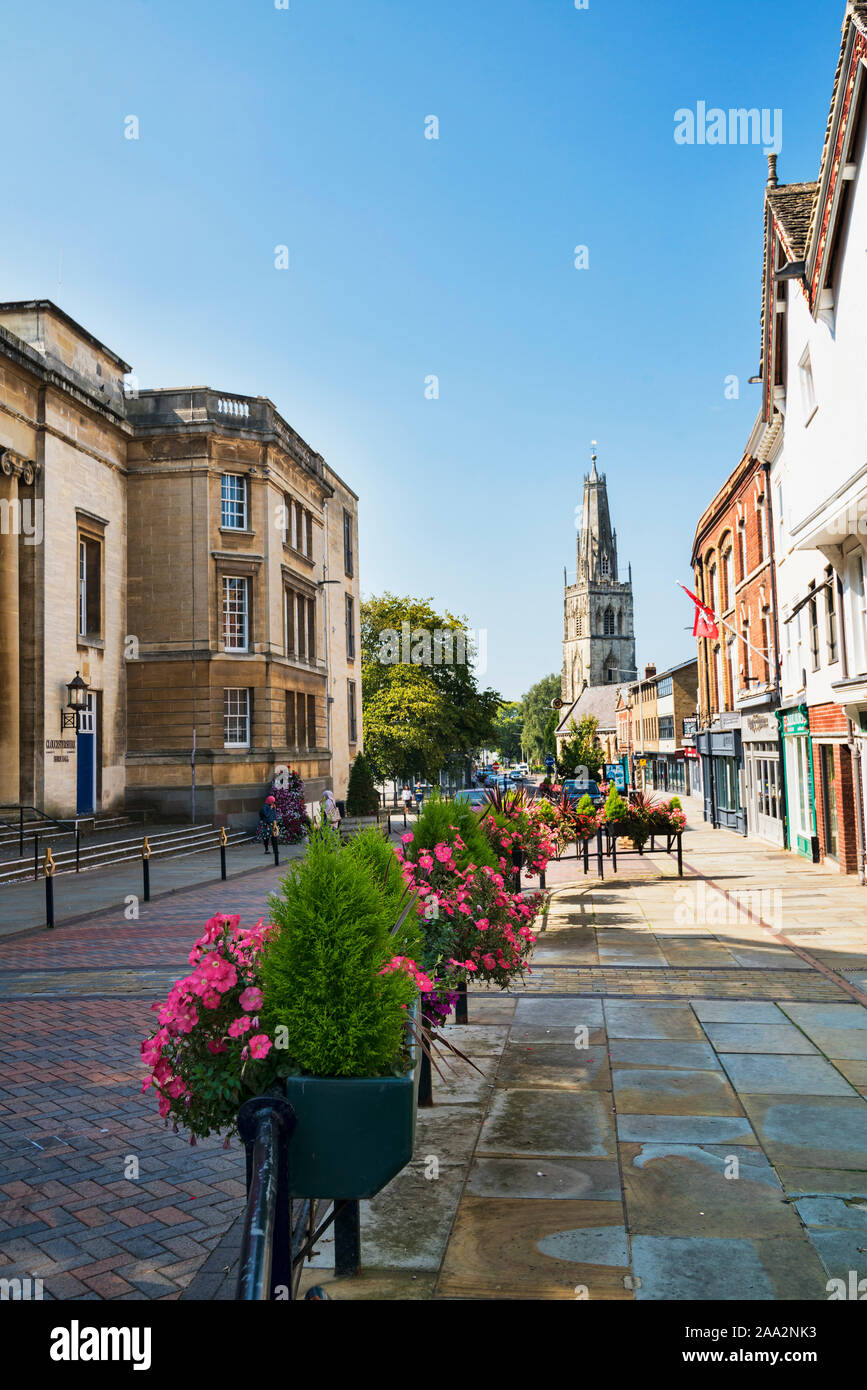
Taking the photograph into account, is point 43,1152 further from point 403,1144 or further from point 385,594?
point 385,594

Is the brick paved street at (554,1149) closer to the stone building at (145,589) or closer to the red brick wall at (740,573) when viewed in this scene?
the stone building at (145,589)

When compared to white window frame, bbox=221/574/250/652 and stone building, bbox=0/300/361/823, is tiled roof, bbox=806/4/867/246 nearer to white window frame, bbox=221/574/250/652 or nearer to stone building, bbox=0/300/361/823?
stone building, bbox=0/300/361/823

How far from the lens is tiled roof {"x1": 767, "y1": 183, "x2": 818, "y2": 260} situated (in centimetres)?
1833

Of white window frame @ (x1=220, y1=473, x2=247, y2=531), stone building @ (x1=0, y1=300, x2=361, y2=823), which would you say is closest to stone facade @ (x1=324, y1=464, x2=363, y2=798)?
stone building @ (x1=0, y1=300, x2=361, y2=823)

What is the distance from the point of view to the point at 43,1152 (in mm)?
5680

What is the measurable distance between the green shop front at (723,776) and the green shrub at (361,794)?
14873mm

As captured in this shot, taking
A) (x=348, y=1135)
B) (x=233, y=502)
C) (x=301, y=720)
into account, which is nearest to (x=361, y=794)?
(x=301, y=720)

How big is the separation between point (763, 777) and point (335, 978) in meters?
26.2

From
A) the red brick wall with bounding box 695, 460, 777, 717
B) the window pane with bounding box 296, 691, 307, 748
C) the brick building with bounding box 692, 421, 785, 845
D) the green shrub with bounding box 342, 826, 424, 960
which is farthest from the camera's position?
the window pane with bounding box 296, 691, 307, 748

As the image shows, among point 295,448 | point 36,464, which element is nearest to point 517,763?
point 295,448

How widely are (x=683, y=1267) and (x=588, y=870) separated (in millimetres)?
17473

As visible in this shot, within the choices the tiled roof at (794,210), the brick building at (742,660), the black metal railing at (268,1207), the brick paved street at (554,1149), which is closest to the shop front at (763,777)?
the brick building at (742,660)

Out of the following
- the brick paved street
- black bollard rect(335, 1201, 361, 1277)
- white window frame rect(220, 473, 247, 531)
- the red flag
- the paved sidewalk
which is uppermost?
white window frame rect(220, 473, 247, 531)

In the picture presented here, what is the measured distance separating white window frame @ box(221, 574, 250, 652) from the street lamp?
6687mm
